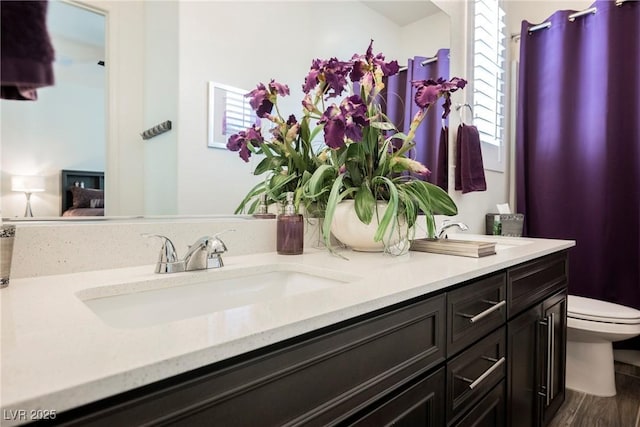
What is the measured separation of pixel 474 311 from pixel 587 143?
1884mm

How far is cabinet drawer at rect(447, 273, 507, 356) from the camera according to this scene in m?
0.81

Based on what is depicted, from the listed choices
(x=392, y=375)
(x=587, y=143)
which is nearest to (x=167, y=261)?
(x=392, y=375)

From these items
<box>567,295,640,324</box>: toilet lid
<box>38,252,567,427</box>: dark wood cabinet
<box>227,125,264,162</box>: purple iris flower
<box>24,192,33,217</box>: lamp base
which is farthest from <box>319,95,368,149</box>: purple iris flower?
<box>567,295,640,324</box>: toilet lid

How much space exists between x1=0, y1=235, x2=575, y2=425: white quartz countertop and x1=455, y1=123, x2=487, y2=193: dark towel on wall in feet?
3.93

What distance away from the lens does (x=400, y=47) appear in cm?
171

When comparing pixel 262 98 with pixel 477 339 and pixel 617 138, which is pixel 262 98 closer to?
pixel 477 339

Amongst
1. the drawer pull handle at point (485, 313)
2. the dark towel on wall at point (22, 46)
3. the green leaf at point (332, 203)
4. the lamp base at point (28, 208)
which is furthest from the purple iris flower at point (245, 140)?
the drawer pull handle at point (485, 313)

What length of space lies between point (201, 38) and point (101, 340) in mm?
922

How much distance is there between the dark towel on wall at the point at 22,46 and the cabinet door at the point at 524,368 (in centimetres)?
122

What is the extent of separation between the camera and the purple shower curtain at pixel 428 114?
1.62 meters

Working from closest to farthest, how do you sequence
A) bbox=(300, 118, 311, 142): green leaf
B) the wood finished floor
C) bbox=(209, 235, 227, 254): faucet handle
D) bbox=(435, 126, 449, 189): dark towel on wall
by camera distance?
bbox=(209, 235, 227, 254): faucet handle < bbox=(300, 118, 311, 142): green leaf < the wood finished floor < bbox=(435, 126, 449, 189): dark towel on wall

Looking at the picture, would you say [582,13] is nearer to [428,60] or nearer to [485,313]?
[428,60]

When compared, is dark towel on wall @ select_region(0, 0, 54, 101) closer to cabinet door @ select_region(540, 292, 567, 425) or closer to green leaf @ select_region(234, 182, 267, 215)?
green leaf @ select_region(234, 182, 267, 215)

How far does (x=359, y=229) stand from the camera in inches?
45.3
